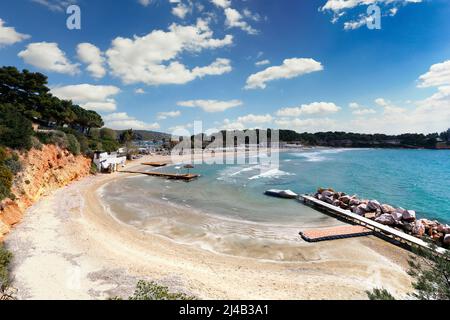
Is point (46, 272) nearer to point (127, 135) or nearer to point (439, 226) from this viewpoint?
point (439, 226)

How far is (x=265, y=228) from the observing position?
56.8ft

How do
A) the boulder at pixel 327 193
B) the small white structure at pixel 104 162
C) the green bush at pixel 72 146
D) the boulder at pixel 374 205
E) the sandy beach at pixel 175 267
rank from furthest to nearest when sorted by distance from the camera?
the small white structure at pixel 104 162 → the green bush at pixel 72 146 → the boulder at pixel 327 193 → the boulder at pixel 374 205 → the sandy beach at pixel 175 267

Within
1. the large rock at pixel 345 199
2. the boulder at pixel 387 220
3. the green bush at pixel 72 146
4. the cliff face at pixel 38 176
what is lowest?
the boulder at pixel 387 220

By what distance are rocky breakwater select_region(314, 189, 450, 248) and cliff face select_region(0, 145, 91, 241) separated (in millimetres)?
26075

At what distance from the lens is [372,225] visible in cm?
1695

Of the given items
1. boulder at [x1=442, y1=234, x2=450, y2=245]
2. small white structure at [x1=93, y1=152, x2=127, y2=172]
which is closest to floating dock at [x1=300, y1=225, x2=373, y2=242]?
boulder at [x1=442, y1=234, x2=450, y2=245]

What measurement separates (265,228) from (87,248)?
455 inches

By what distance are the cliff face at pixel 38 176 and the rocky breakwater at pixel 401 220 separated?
26.1 meters

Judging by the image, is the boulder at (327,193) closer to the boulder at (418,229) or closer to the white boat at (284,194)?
the white boat at (284,194)

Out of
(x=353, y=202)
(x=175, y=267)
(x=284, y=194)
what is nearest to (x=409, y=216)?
(x=353, y=202)

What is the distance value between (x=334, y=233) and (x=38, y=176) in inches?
1085

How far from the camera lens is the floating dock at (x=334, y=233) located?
49.9ft

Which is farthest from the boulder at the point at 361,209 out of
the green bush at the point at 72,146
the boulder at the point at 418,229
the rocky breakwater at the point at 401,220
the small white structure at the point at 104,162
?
the small white structure at the point at 104,162
